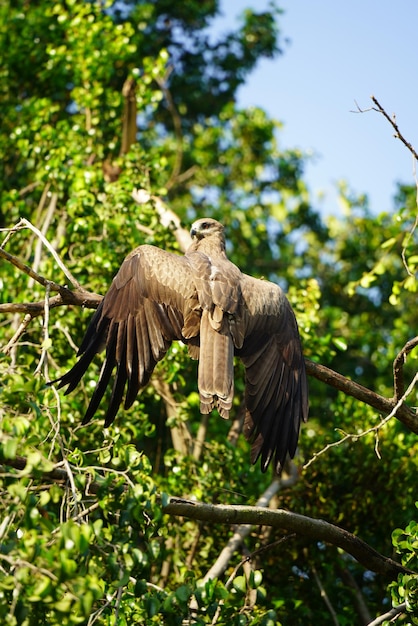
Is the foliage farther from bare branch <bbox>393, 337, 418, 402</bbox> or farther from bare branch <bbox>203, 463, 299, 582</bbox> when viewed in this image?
bare branch <bbox>393, 337, 418, 402</bbox>

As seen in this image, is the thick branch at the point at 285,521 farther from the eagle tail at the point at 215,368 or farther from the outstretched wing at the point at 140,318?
the outstretched wing at the point at 140,318

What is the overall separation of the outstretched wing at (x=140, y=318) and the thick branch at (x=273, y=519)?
826 mm

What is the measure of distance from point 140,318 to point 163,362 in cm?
118

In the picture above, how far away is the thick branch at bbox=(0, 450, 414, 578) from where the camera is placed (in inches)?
151

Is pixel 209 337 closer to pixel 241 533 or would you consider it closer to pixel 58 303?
pixel 58 303

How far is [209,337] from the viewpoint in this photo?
15.8ft

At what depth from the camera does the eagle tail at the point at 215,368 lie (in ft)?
15.0

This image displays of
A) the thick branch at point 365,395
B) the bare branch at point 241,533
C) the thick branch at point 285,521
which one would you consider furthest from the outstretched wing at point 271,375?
the bare branch at point 241,533

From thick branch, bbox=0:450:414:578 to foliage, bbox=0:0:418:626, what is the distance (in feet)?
0.41

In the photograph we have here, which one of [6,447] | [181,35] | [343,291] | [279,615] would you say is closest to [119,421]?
[279,615]

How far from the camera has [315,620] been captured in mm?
6098

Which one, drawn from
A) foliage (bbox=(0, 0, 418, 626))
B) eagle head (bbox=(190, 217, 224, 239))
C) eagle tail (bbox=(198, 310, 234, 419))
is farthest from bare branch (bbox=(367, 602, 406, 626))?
eagle head (bbox=(190, 217, 224, 239))

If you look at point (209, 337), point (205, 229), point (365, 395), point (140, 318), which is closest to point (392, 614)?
point (365, 395)

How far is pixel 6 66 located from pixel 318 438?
4.72m
